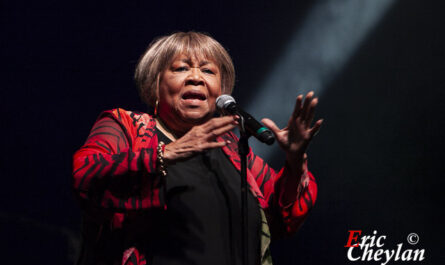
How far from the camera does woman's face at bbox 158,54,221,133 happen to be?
1578 mm

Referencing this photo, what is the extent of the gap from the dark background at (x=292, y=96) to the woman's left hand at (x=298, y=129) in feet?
4.20

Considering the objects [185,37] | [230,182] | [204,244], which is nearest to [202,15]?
[185,37]

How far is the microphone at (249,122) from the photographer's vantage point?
3.88 ft

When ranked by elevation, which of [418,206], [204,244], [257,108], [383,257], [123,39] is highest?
[123,39]

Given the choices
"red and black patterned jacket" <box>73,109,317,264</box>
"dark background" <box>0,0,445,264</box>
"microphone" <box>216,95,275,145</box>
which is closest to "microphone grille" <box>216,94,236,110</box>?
"microphone" <box>216,95,275,145</box>

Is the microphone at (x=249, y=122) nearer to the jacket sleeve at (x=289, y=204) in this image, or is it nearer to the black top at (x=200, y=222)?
the black top at (x=200, y=222)

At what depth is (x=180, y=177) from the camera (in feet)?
4.63

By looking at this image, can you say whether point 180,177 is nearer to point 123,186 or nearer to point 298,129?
point 123,186

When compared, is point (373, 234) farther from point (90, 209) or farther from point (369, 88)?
point (90, 209)

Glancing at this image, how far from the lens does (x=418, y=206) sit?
2.71m

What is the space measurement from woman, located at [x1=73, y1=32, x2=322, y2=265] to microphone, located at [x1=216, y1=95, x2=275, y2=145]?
52mm

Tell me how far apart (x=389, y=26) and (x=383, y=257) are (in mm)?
1294
